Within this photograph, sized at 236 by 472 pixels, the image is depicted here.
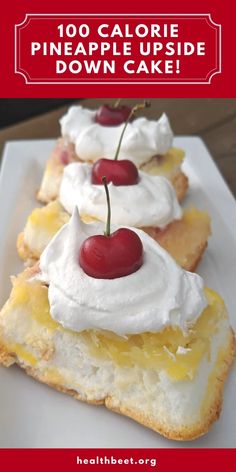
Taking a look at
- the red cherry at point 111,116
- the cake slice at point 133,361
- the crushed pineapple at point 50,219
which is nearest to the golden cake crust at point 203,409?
the cake slice at point 133,361

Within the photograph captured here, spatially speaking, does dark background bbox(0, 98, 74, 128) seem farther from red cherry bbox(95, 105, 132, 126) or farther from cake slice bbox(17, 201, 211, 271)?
cake slice bbox(17, 201, 211, 271)

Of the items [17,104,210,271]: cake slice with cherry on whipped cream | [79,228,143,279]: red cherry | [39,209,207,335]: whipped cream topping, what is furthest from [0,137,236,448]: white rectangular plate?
[79,228,143,279]: red cherry

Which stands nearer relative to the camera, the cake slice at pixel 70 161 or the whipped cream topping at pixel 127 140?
the whipped cream topping at pixel 127 140

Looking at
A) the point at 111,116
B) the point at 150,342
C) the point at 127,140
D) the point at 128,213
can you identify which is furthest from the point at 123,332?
the point at 111,116

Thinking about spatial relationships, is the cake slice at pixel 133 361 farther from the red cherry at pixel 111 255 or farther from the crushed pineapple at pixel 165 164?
the crushed pineapple at pixel 165 164
